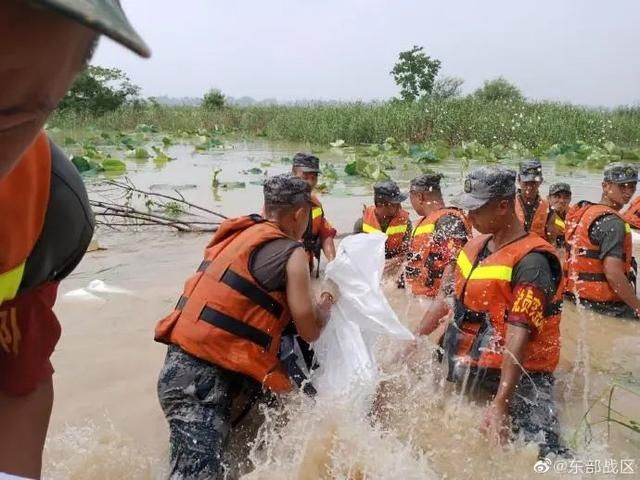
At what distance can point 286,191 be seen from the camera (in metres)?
3.31

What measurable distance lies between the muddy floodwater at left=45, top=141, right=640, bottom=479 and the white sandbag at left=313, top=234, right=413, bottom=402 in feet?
0.46

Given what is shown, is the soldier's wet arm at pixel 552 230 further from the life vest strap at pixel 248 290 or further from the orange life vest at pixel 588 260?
the life vest strap at pixel 248 290

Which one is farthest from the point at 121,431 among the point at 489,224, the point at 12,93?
the point at 12,93

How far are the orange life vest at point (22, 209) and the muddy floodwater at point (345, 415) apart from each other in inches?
89.1

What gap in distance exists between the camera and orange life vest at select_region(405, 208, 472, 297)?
5.46 metres

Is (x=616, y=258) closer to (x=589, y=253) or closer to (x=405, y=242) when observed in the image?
(x=589, y=253)

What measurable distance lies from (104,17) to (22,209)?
1.97 ft

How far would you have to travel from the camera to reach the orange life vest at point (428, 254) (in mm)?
5457

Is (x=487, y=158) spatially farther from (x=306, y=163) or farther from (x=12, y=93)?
(x=12, y=93)

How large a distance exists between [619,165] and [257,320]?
379 cm

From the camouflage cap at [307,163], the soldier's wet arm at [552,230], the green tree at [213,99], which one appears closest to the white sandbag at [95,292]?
the camouflage cap at [307,163]

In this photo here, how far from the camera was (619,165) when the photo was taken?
18.0 feet

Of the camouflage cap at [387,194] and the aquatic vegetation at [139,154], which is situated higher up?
the camouflage cap at [387,194]

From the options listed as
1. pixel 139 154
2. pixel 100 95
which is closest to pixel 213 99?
pixel 100 95
